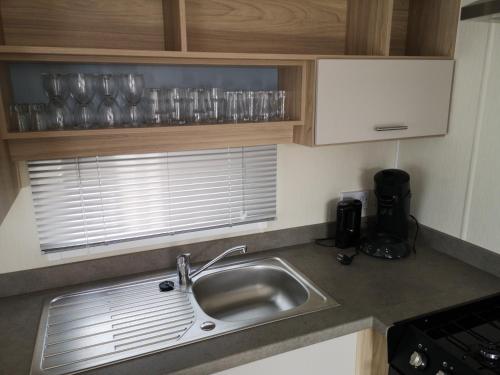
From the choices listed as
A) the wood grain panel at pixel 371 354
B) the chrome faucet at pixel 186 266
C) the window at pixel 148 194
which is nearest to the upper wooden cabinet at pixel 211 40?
the window at pixel 148 194

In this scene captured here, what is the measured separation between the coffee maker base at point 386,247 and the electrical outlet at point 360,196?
0.25m

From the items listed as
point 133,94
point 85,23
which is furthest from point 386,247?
point 85,23

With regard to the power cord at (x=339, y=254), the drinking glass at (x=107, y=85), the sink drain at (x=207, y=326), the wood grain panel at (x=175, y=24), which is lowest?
the sink drain at (x=207, y=326)

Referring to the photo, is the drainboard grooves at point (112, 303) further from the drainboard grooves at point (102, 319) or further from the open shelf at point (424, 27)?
the open shelf at point (424, 27)

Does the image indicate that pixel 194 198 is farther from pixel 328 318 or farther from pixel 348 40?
pixel 348 40

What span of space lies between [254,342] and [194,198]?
2.27 feet

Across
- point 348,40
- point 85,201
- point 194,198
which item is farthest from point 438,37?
point 85,201

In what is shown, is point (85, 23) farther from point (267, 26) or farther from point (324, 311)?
point (324, 311)

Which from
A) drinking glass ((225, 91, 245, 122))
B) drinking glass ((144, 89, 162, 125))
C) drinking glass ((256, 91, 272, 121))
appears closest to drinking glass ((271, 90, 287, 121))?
drinking glass ((256, 91, 272, 121))

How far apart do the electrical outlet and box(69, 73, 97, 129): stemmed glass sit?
4.09 ft

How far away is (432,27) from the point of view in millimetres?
1764

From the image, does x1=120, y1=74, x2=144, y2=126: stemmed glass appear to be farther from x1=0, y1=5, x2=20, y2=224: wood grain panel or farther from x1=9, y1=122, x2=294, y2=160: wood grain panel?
x1=0, y1=5, x2=20, y2=224: wood grain panel

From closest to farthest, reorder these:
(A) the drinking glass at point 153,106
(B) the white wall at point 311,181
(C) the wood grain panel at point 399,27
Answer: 1. (A) the drinking glass at point 153,106
2. (B) the white wall at point 311,181
3. (C) the wood grain panel at point 399,27

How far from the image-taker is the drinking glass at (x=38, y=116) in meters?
1.25
